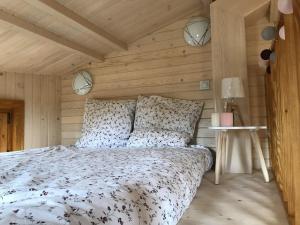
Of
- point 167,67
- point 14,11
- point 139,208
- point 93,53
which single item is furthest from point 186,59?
point 139,208

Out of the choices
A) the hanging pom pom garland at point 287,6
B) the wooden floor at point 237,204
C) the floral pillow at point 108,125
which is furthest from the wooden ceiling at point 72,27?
the wooden floor at point 237,204

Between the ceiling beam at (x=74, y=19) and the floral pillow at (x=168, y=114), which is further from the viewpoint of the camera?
the floral pillow at (x=168, y=114)

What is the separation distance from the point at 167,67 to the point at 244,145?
122cm

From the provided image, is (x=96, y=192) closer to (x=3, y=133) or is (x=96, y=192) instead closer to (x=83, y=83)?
(x=3, y=133)

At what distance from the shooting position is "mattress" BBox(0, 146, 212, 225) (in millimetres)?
672

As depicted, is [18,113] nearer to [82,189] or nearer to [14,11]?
[14,11]

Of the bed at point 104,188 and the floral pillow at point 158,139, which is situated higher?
the floral pillow at point 158,139

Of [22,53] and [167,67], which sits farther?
[167,67]

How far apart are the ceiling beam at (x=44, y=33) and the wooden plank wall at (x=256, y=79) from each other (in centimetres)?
178

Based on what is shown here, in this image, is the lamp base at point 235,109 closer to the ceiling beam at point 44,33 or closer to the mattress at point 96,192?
the mattress at point 96,192

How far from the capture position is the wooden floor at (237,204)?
4.46ft

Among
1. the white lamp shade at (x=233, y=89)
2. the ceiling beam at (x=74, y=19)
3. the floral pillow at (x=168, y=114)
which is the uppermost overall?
the ceiling beam at (x=74, y=19)

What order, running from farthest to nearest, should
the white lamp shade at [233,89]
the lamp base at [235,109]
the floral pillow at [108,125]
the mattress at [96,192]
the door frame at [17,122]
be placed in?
the door frame at [17,122]
the floral pillow at [108,125]
the lamp base at [235,109]
the white lamp shade at [233,89]
the mattress at [96,192]

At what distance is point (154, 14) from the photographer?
2795 millimetres
